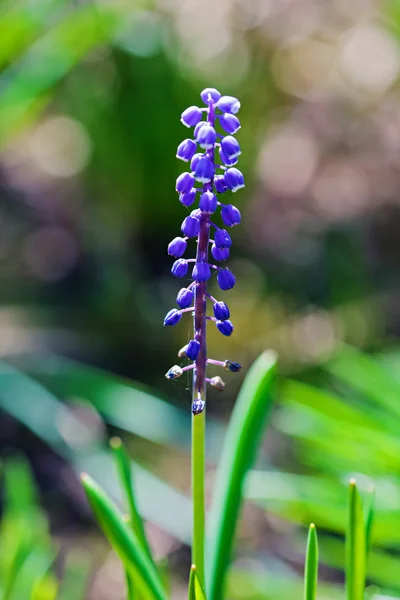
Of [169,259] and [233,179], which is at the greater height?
[169,259]

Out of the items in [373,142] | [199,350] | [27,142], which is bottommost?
[199,350]

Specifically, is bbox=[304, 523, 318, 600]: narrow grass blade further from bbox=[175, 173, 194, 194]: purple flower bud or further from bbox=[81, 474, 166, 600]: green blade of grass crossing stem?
bbox=[175, 173, 194, 194]: purple flower bud

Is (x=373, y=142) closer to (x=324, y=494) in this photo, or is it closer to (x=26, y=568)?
(x=324, y=494)

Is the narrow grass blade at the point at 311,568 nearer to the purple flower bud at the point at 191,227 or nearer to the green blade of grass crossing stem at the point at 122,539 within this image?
the green blade of grass crossing stem at the point at 122,539

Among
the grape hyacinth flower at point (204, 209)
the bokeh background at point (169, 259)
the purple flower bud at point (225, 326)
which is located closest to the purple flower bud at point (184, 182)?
the grape hyacinth flower at point (204, 209)

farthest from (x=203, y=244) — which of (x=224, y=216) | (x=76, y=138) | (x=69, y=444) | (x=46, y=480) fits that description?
(x=76, y=138)

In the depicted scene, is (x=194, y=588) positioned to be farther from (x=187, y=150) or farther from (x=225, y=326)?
(x=187, y=150)

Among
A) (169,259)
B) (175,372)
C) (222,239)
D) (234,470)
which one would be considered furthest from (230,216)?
(169,259)
